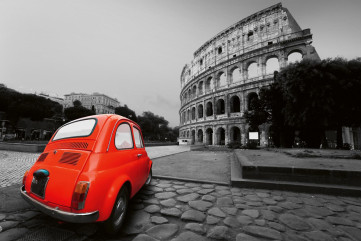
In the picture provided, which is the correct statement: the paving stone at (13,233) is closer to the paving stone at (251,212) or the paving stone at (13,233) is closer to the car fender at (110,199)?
the car fender at (110,199)

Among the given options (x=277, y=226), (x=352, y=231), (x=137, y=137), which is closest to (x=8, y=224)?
(x=137, y=137)

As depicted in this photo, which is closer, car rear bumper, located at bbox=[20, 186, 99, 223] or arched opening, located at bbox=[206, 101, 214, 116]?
car rear bumper, located at bbox=[20, 186, 99, 223]

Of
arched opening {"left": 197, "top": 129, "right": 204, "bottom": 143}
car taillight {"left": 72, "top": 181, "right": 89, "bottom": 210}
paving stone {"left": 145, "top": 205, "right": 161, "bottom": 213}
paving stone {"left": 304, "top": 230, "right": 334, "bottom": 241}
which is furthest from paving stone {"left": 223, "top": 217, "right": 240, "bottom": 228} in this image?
arched opening {"left": 197, "top": 129, "right": 204, "bottom": 143}

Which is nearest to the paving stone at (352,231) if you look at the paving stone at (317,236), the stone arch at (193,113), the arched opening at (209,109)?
the paving stone at (317,236)

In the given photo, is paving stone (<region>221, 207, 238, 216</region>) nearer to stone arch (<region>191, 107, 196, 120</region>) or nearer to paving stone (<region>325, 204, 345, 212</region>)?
paving stone (<region>325, 204, 345, 212</region>)

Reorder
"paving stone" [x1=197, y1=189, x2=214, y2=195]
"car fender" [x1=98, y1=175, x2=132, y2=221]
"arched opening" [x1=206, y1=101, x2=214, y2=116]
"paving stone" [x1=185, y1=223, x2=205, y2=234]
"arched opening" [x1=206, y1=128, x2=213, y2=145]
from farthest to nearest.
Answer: "arched opening" [x1=206, y1=101, x2=214, y2=116], "arched opening" [x1=206, y1=128, x2=213, y2=145], "paving stone" [x1=197, y1=189, x2=214, y2=195], "paving stone" [x1=185, y1=223, x2=205, y2=234], "car fender" [x1=98, y1=175, x2=132, y2=221]

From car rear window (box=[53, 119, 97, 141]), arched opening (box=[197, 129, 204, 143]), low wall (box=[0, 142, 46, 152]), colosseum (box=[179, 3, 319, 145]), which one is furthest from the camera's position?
arched opening (box=[197, 129, 204, 143])

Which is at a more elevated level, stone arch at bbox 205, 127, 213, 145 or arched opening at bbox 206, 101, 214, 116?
arched opening at bbox 206, 101, 214, 116

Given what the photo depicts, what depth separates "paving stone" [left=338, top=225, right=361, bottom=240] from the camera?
1.92 meters

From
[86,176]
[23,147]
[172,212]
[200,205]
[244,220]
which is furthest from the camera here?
[23,147]

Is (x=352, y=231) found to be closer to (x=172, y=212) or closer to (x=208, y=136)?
(x=172, y=212)

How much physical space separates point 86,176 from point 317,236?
2801 mm

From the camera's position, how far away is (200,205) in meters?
2.81

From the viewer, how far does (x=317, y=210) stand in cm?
262
